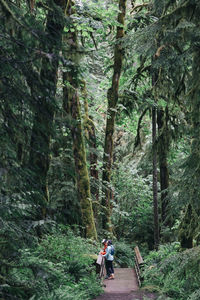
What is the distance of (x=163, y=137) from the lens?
15.0m

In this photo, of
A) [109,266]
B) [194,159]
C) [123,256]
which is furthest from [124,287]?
[123,256]

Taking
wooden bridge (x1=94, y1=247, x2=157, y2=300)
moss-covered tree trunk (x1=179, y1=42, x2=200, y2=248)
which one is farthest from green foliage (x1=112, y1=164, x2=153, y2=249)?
moss-covered tree trunk (x1=179, y1=42, x2=200, y2=248)

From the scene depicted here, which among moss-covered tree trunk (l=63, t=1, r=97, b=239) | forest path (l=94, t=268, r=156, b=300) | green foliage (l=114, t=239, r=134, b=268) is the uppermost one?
moss-covered tree trunk (l=63, t=1, r=97, b=239)

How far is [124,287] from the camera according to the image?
37.8 feet

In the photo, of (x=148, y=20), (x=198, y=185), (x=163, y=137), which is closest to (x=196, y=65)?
(x=198, y=185)

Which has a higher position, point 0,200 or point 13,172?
point 13,172

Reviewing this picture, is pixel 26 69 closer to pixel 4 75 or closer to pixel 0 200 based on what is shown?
pixel 4 75

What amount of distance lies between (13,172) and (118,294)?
7821mm

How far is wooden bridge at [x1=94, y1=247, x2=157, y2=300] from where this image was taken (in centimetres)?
966

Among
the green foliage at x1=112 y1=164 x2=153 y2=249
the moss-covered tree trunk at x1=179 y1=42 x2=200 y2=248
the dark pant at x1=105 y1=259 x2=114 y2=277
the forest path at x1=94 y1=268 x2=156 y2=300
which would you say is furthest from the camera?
the green foliage at x1=112 y1=164 x2=153 y2=249

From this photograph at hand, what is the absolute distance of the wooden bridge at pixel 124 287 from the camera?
9664 mm

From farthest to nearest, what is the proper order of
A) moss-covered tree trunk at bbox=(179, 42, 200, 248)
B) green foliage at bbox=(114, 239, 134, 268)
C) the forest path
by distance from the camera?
green foliage at bbox=(114, 239, 134, 268), the forest path, moss-covered tree trunk at bbox=(179, 42, 200, 248)

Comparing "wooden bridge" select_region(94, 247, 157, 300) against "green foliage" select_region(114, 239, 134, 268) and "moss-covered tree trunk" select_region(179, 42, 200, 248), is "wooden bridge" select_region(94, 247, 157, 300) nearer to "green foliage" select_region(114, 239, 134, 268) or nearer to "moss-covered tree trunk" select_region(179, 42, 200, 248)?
"green foliage" select_region(114, 239, 134, 268)

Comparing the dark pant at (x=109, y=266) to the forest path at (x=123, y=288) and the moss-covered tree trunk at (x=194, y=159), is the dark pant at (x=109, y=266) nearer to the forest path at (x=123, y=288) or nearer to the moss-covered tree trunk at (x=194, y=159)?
the forest path at (x=123, y=288)
